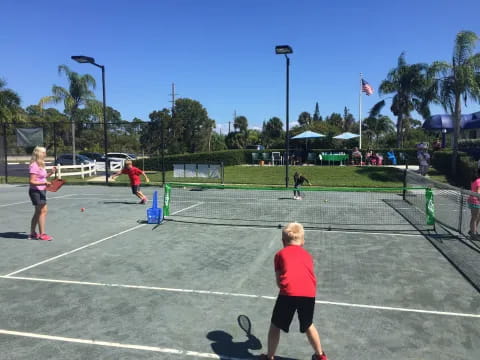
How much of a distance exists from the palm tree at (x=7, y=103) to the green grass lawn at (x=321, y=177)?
1308 centimetres

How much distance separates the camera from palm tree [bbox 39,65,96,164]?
1345 inches

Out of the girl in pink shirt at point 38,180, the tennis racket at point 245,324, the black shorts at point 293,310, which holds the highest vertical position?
the girl in pink shirt at point 38,180

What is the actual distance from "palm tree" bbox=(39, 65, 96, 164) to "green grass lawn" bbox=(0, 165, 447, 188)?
1139 cm

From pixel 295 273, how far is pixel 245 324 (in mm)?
1301

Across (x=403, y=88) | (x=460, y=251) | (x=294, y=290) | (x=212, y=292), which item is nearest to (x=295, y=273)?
(x=294, y=290)

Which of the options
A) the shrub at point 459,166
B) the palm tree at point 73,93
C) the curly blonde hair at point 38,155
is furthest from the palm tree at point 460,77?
the palm tree at point 73,93

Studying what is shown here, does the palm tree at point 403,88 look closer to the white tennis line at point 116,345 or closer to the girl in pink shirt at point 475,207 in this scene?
the girl in pink shirt at point 475,207

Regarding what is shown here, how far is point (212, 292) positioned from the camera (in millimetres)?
5629

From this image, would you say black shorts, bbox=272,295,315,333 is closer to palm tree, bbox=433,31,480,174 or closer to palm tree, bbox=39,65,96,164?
palm tree, bbox=433,31,480,174

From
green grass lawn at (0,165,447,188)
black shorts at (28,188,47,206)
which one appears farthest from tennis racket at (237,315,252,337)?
green grass lawn at (0,165,447,188)

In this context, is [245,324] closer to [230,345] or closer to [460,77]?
[230,345]

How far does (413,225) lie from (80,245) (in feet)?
28.7

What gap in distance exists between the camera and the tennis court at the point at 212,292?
13.5ft

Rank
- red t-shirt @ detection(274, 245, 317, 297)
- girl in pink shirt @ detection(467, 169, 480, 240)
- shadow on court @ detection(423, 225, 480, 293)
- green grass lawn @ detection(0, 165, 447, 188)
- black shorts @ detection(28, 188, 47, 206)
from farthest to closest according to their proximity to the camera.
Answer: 1. green grass lawn @ detection(0, 165, 447, 188)
2. girl in pink shirt @ detection(467, 169, 480, 240)
3. black shorts @ detection(28, 188, 47, 206)
4. shadow on court @ detection(423, 225, 480, 293)
5. red t-shirt @ detection(274, 245, 317, 297)
